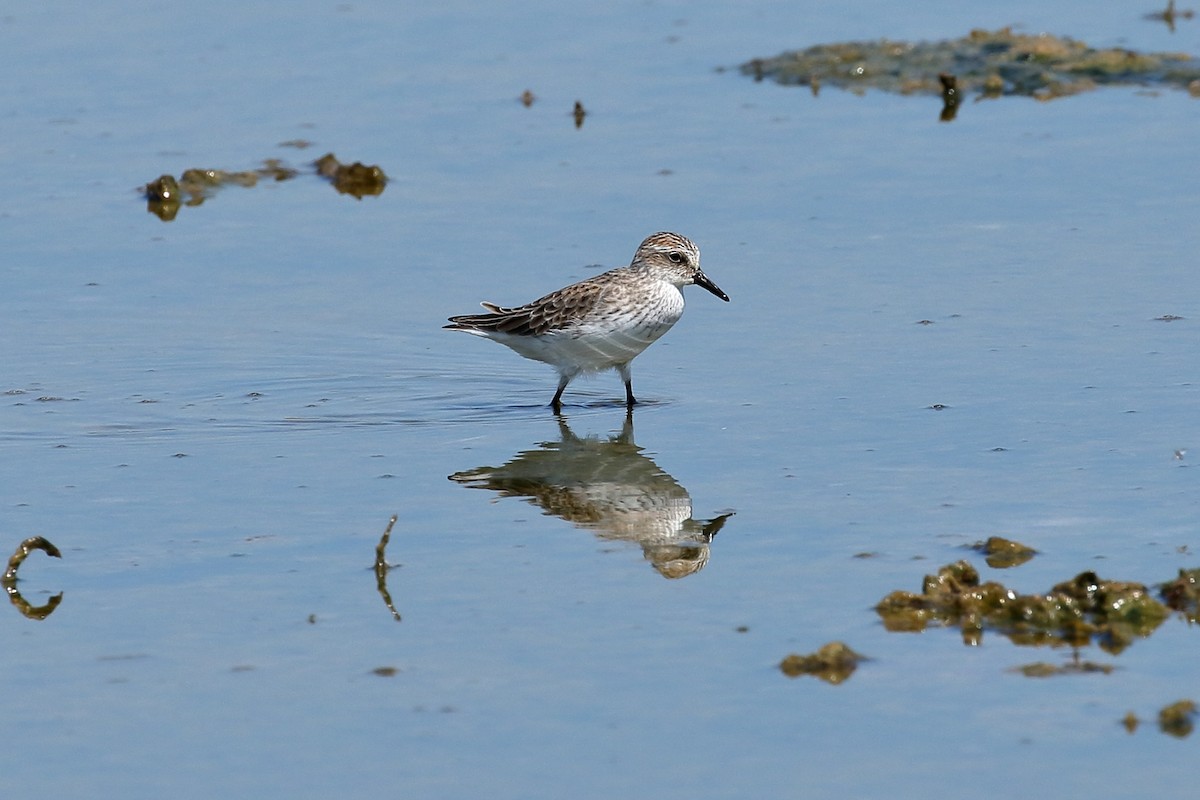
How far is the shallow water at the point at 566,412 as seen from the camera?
6.81 meters

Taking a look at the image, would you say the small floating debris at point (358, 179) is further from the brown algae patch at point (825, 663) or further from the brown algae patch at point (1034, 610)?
the brown algae patch at point (825, 663)

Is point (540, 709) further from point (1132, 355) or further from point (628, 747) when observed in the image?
point (1132, 355)

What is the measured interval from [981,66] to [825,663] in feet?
38.4

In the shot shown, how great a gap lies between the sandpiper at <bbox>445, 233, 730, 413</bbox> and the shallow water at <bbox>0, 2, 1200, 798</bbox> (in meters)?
0.33

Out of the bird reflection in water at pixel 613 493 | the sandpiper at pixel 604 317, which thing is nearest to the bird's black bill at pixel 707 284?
the sandpiper at pixel 604 317

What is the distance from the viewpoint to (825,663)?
23.5 ft

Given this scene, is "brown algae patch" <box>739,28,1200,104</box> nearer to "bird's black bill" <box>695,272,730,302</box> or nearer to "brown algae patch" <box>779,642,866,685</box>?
"bird's black bill" <box>695,272,730,302</box>

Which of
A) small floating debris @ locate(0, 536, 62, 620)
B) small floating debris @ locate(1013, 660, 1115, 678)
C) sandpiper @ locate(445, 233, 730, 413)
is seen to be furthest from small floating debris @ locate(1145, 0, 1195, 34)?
small floating debris @ locate(0, 536, 62, 620)

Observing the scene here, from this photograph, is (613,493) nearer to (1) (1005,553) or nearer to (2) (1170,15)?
(1) (1005,553)

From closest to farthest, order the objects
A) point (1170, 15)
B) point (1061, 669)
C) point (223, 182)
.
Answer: point (1061, 669) → point (223, 182) → point (1170, 15)

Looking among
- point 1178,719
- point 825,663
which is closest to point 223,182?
point 825,663

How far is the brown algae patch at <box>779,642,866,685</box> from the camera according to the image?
714 cm

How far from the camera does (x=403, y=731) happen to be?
6801 millimetres

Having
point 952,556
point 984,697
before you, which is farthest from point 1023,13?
point 984,697
